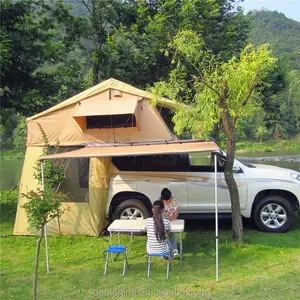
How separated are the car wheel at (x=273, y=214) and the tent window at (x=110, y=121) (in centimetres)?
313

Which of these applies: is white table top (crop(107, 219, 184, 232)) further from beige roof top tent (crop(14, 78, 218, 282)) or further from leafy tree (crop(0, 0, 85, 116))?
leafy tree (crop(0, 0, 85, 116))

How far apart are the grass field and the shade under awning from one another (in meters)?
2.55

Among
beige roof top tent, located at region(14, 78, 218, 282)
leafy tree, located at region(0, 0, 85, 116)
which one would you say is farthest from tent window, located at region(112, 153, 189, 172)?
leafy tree, located at region(0, 0, 85, 116)

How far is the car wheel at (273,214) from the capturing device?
715 centimetres

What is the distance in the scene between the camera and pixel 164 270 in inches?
215

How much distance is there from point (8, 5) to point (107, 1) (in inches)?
167

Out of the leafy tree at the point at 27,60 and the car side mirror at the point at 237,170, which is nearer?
the car side mirror at the point at 237,170

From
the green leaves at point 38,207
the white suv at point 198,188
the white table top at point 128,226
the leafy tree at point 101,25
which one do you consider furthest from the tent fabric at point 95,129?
the leafy tree at point 101,25

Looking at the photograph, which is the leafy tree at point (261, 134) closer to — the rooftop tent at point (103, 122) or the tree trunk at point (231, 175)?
the rooftop tent at point (103, 122)

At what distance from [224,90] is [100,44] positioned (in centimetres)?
853

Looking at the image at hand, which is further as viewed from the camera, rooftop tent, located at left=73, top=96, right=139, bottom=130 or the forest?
the forest

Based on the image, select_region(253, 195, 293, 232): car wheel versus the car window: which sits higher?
the car window

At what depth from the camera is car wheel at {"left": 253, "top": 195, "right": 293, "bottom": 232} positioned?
7148 mm

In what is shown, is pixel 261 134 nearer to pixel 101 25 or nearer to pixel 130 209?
pixel 101 25
